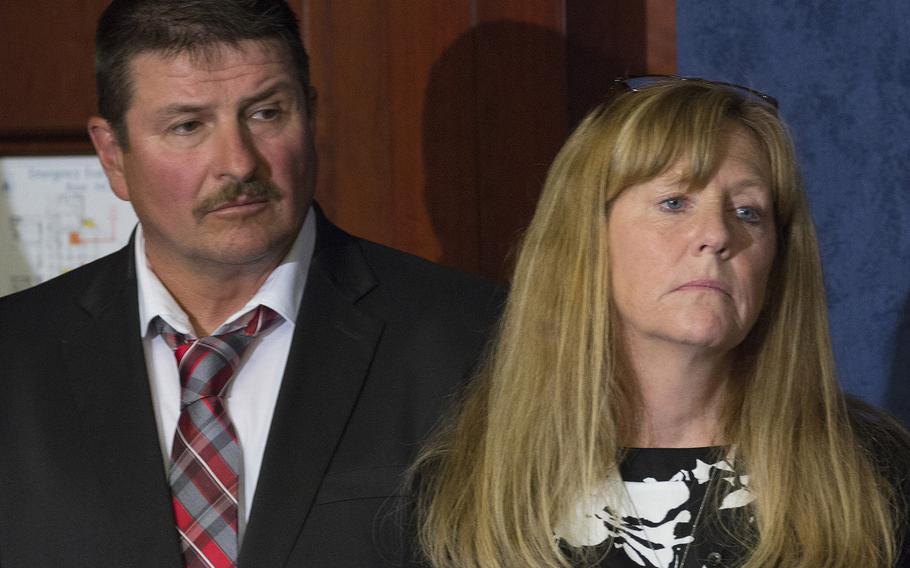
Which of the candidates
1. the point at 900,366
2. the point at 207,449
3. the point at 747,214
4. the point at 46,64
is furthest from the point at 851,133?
the point at 46,64

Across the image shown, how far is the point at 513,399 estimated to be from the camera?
1.82 m

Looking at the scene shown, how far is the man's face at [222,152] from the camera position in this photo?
1864mm

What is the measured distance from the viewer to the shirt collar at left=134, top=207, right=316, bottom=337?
194cm

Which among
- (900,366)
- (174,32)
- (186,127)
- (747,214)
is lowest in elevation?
(900,366)

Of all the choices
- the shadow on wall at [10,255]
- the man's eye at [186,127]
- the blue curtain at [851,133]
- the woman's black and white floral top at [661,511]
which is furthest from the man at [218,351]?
the blue curtain at [851,133]

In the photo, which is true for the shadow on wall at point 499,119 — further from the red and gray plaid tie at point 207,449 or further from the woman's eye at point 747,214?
the woman's eye at point 747,214

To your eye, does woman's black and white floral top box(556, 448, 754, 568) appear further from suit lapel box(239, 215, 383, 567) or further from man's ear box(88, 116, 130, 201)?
man's ear box(88, 116, 130, 201)

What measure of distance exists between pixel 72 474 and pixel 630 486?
0.73 metres

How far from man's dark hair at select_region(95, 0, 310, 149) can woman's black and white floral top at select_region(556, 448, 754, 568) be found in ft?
2.29

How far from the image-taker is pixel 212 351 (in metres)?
1.91

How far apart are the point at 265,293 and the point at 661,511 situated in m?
0.62

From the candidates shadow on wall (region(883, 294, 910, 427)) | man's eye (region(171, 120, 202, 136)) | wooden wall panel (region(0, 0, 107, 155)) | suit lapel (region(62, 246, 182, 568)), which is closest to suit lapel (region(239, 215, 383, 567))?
suit lapel (region(62, 246, 182, 568))

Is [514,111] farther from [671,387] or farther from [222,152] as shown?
[671,387]

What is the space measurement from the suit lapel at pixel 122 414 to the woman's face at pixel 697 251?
648 mm
